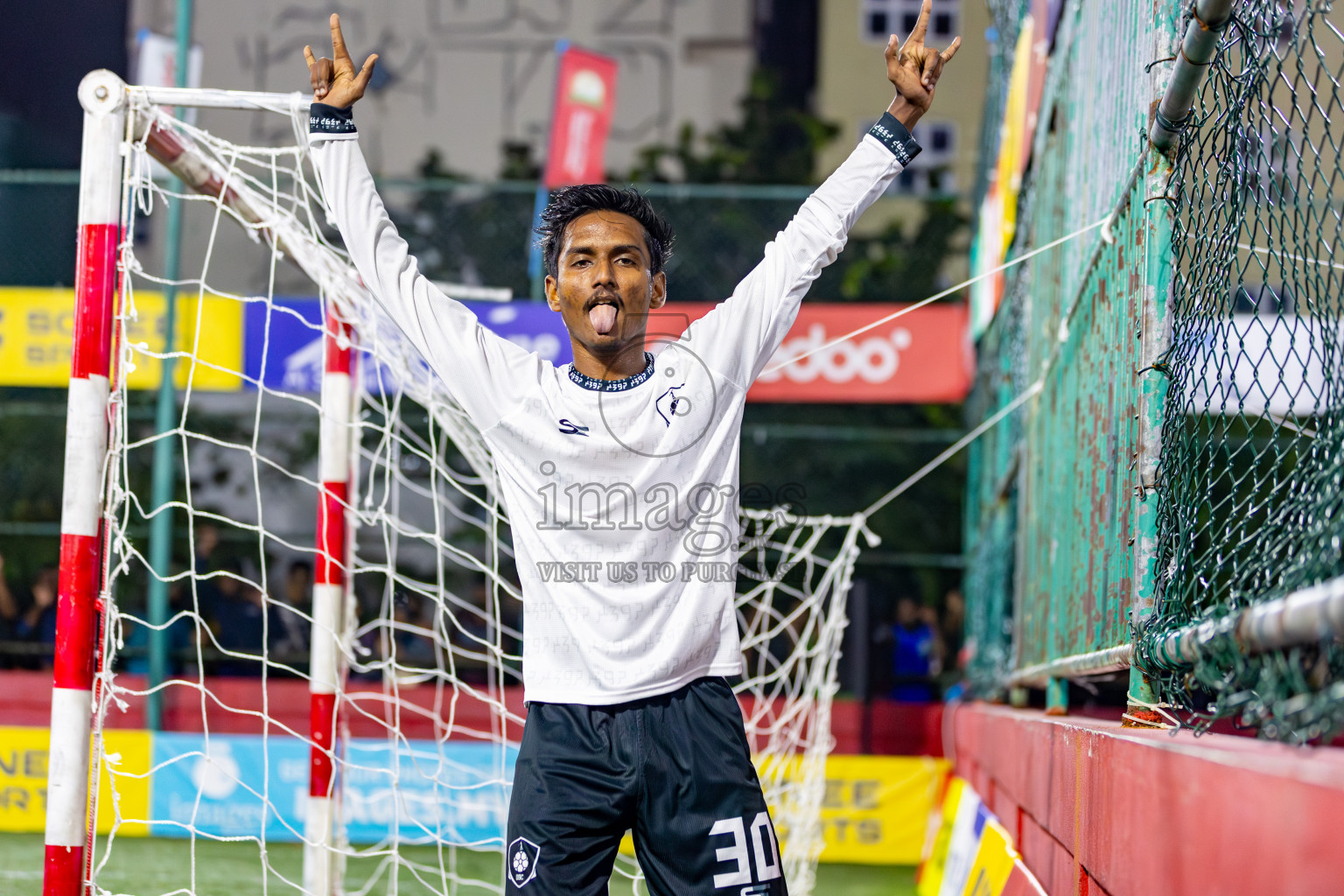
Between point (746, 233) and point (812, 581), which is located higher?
point (746, 233)

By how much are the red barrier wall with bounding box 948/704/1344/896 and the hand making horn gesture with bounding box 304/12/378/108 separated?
1.87 meters

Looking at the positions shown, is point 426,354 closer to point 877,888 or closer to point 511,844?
point 511,844

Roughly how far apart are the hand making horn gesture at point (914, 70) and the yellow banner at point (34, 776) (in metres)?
7.40

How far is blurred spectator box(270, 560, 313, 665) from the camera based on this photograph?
392 inches

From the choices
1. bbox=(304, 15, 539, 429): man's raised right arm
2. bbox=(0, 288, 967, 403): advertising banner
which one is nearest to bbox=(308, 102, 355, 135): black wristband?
bbox=(304, 15, 539, 429): man's raised right arm

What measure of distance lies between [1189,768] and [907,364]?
25.6 feet

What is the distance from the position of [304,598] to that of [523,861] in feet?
27.5

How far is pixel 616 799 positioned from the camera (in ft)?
7.23

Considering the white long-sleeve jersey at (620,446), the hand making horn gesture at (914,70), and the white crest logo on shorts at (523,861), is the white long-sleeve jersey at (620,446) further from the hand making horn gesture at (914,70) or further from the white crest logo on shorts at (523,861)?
the white crest logo on shorts at (523,861)

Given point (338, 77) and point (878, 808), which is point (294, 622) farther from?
point (338, 77)

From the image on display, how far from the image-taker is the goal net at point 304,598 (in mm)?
3842

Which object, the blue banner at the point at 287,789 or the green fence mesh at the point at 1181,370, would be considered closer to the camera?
the green fence mesh at the point at 1181,370

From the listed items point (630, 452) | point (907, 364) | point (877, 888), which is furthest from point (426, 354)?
point (907, 364)

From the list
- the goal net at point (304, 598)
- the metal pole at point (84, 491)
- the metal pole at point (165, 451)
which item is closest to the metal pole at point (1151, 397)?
the goal net at point (304, 598)
